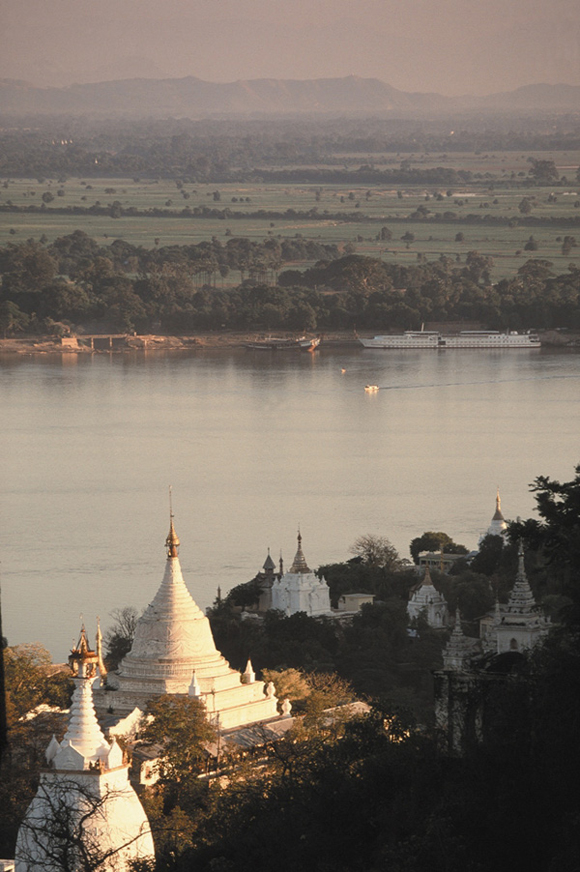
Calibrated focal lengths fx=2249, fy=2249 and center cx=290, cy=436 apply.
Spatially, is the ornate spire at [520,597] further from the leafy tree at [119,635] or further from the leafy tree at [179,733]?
the leafy tree at [179,733]

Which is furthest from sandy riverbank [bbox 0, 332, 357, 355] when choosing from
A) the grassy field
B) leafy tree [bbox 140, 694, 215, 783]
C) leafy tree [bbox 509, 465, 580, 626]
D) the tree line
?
leafy tree [bbox 509, 465, 580, 626]

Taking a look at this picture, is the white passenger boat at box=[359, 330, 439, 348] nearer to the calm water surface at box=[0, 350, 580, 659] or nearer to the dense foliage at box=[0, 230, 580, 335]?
the dense foliage at box=[0, 230, 580, 335]

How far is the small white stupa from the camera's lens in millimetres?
4961

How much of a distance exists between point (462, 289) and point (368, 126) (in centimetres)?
1506

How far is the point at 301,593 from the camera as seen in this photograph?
12.3 m

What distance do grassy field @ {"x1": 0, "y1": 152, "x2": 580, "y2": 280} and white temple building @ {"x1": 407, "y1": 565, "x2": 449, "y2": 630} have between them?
27.9 metres

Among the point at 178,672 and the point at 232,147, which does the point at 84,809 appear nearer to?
the point at 178,672

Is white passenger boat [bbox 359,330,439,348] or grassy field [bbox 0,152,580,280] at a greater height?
grassy field [bbox 0,152,580,280]

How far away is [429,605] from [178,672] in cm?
353

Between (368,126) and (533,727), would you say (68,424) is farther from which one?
(368,126)

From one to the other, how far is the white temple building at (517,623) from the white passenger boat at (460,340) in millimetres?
22664

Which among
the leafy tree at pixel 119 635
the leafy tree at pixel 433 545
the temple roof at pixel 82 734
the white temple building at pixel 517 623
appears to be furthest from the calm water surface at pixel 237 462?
the temple roof at pixel 82 734

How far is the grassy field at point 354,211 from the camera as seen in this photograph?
141ft

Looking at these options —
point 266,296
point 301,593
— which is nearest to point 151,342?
point 266,296
